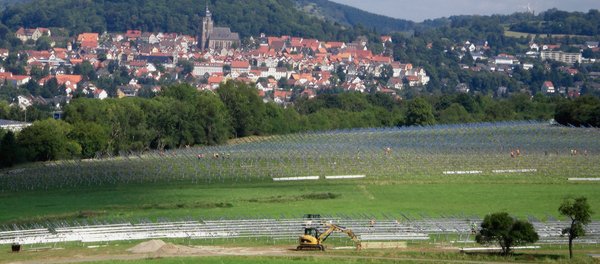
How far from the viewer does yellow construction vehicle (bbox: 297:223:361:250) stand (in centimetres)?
5447

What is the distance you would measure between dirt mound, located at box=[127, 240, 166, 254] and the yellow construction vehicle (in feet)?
16.5

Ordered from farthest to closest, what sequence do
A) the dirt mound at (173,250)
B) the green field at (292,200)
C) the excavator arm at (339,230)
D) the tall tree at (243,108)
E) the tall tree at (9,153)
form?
the tall tree at (243,108), the tall tree at (9,153), the green field at (292,200), the excavator arm at (339,230), the dirt mound at (173,250)

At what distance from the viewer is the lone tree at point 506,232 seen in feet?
176

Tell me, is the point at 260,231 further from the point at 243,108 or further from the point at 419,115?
the point at 419,115

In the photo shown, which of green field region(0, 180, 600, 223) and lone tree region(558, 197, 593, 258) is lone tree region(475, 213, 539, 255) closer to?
lone tree region(558, 197, 593, 258)

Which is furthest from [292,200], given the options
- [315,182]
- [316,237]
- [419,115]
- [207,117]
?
[419,115]

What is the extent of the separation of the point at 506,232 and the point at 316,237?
22.4 feet

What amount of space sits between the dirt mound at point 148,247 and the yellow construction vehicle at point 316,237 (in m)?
5.03

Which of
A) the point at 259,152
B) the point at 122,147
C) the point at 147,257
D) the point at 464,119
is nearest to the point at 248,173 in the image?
the point at 259,152

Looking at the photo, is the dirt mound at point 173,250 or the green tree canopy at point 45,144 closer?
the dirt mound at point 173,250

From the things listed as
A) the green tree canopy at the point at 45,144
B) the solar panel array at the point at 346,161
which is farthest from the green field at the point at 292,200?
the green tree canopy at the point at 45,144

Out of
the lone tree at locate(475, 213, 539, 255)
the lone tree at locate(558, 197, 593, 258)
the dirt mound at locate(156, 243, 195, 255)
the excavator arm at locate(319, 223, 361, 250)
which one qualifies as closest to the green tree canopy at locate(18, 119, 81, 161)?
the dirt mound at locate(156, 243, 195, 255)

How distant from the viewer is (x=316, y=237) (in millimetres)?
54844

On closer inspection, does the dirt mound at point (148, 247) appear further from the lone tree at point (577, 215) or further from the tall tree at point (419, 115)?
the tall tree at point (419, 115)
